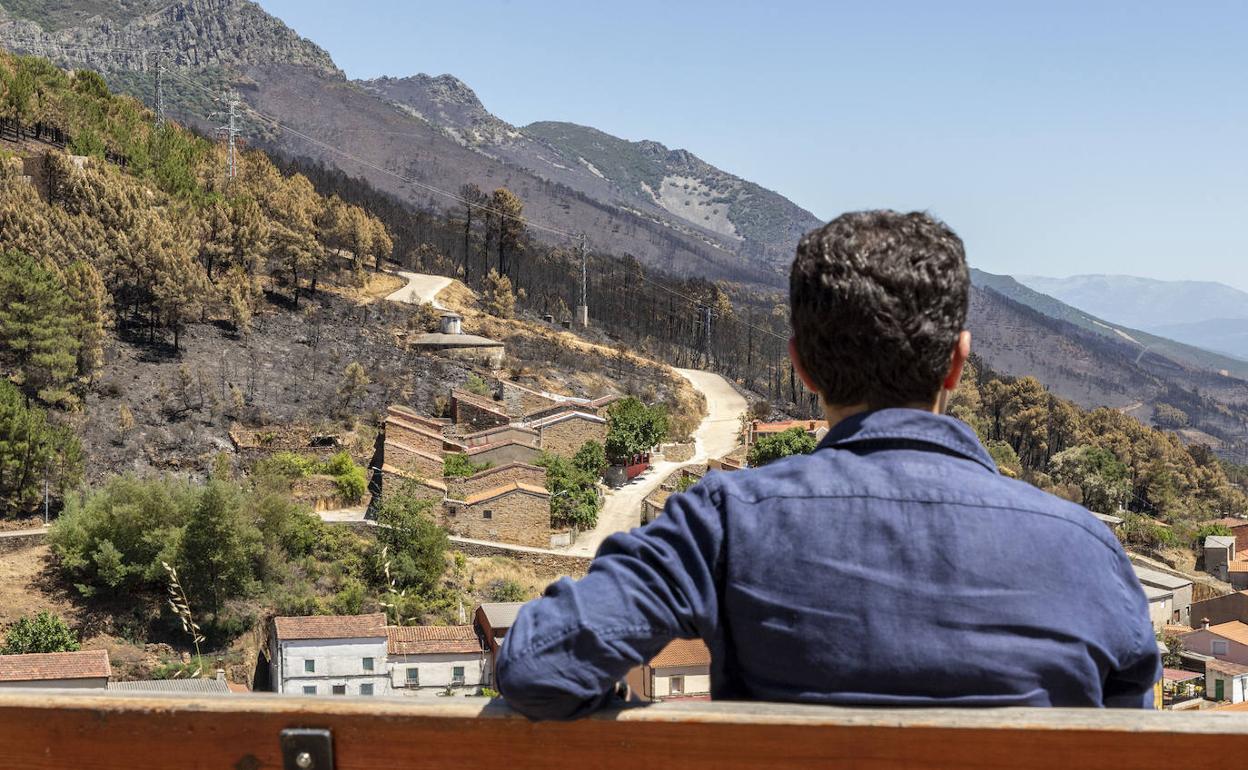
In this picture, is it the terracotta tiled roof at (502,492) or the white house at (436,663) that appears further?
the terracotta tiled roof at (502,492)

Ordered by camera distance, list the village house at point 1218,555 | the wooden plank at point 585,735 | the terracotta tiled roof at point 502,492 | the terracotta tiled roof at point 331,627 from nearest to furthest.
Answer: the wooden plank at point 585,735 < the terracotta tiled roof at point 331,627 < the terracotta tiled roof at point 502,492 < the village house at point 1218,555

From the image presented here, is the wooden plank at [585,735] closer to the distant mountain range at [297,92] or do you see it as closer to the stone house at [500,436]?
the stone house at [500,436]

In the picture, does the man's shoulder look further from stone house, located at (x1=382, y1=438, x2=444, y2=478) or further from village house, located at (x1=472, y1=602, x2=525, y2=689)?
stone house, located at (x1=382, y1=438, x2=444, y2=478)

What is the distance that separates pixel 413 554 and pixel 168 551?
4474 millimetres

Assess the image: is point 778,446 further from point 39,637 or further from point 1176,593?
point 39,637

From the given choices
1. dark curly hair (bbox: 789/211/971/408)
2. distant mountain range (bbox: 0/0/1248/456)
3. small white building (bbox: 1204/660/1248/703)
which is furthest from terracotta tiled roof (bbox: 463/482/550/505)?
distant mountain range (bbox: 0/0/1248/456)

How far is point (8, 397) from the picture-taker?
65.4 ft

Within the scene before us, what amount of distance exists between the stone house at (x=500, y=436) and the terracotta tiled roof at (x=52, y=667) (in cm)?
1251

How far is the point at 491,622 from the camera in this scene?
17953mm

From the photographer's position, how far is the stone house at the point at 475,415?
93.9 feet

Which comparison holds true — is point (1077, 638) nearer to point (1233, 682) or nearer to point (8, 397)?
point (8, 397)

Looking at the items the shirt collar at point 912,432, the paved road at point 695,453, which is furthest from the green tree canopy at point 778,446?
the shirt collar at point 912,432

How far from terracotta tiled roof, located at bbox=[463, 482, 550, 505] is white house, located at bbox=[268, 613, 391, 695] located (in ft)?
17.3

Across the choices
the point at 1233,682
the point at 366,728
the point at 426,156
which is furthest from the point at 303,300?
the point at 426,156
